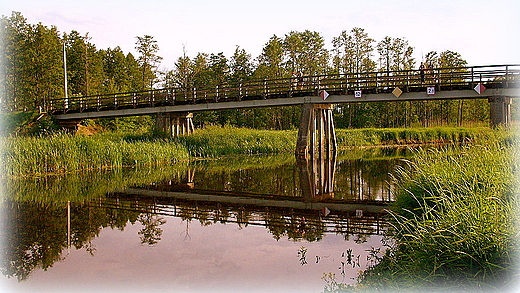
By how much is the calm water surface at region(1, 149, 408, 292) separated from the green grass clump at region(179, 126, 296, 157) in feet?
33.3

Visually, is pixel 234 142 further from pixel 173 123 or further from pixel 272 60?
pixel 272 60

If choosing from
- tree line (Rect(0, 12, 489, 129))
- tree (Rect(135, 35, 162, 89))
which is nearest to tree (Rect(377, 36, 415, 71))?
tree line (Rect(0, 12, 489, 129))

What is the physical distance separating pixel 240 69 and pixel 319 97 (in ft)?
102

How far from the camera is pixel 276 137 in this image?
33062mm

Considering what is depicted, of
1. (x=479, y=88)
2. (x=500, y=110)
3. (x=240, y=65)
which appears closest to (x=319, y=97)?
(x=479, y=88)

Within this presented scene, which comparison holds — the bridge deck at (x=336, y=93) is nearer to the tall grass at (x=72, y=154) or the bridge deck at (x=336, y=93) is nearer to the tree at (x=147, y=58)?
the tall grass at (x=72, y=154)

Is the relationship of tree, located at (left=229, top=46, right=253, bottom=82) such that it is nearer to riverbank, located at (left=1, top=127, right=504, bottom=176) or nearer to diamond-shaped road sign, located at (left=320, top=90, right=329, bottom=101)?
riverbank, located at (left=1, top=127, right=504, bottom=176)

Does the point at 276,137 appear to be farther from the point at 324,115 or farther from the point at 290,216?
the point at 290,216

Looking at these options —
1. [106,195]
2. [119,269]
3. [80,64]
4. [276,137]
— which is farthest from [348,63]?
[119,269]

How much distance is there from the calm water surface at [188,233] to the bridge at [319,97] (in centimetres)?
837

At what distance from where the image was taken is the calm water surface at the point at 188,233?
6676 millimetres

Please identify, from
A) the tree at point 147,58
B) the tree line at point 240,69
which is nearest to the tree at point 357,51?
the tree line at point 240,69

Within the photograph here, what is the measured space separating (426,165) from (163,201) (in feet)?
23.7

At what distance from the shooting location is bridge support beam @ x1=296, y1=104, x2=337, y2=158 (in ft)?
87.6
